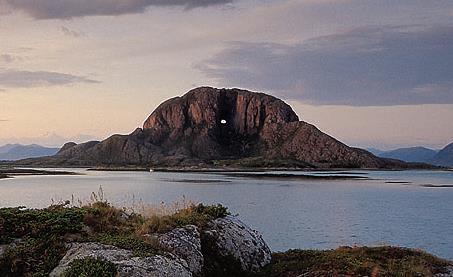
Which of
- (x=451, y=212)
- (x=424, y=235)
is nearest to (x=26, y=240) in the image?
(x=424, y=235)

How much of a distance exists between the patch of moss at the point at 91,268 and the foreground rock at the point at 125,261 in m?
0.15

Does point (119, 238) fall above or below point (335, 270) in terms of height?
above

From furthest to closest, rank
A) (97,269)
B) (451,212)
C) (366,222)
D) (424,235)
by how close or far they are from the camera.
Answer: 1. (451,212)
2. (366,222)
3. (424,235)
4. (97,269)

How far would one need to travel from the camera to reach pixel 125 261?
12.3 m

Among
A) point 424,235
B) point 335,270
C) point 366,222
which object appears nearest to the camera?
point 335,270

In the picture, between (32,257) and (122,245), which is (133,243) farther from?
(32,257)

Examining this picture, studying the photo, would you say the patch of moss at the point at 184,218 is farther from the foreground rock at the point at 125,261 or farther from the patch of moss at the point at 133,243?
the foreground rock at the point at 125,261

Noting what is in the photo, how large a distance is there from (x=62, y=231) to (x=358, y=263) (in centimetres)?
826

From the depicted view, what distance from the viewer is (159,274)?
40.4 ft

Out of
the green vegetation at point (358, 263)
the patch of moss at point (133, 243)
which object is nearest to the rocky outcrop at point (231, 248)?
the green vegetation at point (358, 263)

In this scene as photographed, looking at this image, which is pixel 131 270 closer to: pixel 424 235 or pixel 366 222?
pixel 424 235

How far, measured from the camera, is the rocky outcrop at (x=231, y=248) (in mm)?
16547

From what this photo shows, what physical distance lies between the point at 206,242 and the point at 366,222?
3942cm

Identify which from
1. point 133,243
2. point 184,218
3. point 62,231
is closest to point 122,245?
point 133,243
